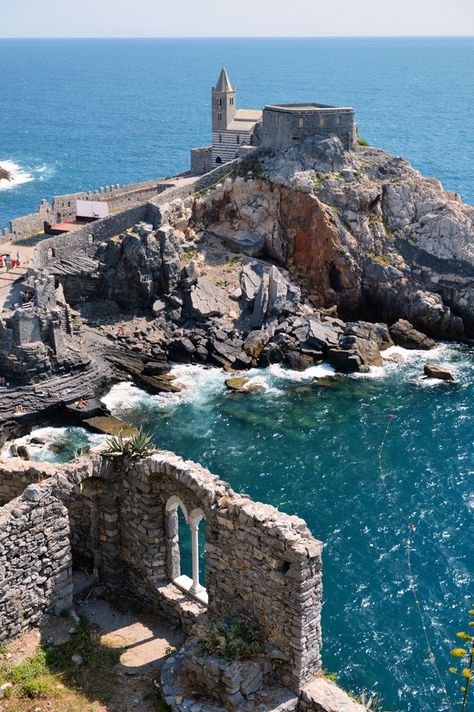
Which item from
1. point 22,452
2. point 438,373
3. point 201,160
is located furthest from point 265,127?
point 22,452

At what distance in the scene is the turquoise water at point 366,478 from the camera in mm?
33406

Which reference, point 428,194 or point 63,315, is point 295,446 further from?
point 428,194

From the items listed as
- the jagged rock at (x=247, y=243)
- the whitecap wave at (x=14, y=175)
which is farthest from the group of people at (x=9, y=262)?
the whitecap wave at (x=14, y=175)

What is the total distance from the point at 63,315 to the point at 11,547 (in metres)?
36.0

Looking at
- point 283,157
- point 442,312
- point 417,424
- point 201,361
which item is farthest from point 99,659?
point 283,157

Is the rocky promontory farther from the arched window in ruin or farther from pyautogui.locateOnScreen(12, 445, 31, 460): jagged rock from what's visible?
the arched window in ruin

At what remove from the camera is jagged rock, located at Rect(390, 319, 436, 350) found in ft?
212

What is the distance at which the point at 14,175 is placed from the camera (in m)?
139

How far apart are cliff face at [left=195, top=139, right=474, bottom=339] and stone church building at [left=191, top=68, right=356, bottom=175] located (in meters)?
1.78

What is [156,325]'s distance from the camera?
64.5 metres

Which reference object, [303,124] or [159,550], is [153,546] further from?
[303,124]

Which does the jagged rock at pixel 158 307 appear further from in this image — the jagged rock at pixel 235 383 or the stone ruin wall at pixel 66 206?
the stone ruin wall at pixel 66 206

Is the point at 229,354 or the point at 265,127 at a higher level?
the point at 265,127

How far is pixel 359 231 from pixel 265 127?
14637mm
